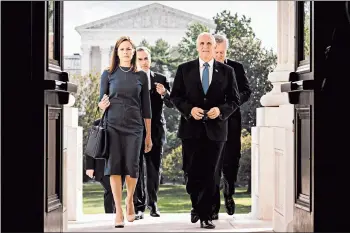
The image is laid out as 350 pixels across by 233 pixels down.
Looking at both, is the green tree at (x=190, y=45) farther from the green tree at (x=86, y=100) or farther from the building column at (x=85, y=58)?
the green tree at (x=86, y=100)

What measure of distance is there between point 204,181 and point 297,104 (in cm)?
156

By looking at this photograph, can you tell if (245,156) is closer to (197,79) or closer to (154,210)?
(154,210)

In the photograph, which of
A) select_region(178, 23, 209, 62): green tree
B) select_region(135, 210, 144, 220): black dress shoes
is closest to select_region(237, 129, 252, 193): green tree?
select_region(178, 23, 209, 62): green tree

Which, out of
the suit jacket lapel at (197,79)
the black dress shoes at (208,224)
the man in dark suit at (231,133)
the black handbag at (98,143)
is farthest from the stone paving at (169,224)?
the suit jacket lapel at (197,79)

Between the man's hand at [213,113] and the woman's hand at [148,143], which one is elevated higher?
the man's hand at [213,113]

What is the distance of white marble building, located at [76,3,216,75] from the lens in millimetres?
35375

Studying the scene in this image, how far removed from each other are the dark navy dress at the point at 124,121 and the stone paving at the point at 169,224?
2.12 feet

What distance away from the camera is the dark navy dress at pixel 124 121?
9.12m

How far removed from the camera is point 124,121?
911 cm

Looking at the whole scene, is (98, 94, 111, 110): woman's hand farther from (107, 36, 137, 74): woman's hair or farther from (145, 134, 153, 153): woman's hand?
(145, 134, 153, 153): woman's hand

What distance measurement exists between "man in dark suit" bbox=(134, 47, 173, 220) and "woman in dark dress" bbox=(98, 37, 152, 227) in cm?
97
